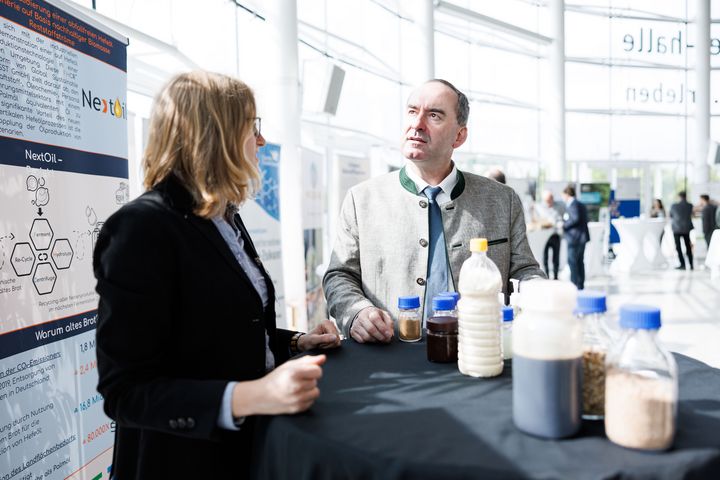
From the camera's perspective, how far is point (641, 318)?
84cm

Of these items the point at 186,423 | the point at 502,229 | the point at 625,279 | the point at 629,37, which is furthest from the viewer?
the point at 629,37

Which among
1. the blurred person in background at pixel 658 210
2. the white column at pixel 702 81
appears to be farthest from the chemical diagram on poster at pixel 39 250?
the white column at pixel 702 81

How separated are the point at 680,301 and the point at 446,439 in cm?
784

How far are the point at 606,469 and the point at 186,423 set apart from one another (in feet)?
2.37

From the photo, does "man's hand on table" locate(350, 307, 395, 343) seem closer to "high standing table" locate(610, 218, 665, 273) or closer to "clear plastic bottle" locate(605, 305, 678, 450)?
"clear plastic bottle" locate(605, 305, 678, 450)

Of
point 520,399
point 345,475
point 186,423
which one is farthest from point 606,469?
point 186,423

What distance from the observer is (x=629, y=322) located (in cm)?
85

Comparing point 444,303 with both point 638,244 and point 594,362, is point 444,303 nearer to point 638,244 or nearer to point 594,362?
point 594,362

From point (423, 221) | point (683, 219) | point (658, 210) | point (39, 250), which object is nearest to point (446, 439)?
point (423, 221)

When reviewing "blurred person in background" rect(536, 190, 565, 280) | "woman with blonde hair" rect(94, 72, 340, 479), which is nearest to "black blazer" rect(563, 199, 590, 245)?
"blurred person in background" rect(536, 190, 565, 280)

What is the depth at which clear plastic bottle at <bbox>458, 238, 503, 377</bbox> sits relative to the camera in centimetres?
119

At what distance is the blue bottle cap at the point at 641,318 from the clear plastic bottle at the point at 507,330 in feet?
1.42

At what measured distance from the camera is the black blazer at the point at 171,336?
1066mm

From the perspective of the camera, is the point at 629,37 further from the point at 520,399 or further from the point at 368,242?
the point at 520,399
